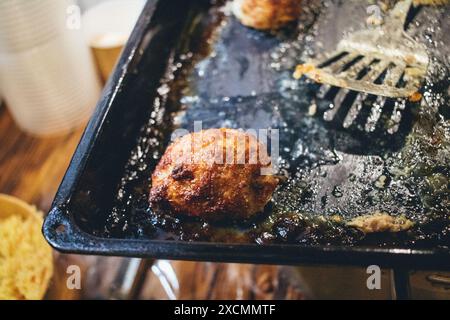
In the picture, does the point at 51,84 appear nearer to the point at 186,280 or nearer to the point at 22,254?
the point at 22,254

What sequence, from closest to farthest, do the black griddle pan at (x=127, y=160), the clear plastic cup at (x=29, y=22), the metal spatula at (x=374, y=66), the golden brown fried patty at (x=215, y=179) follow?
the black griddle pan at (x=127, y=160), the golden brown fried patty at (x=215, y=179), the metal spatula at (x=374, y=66), the clear plastic cup at (x=29, y=22)

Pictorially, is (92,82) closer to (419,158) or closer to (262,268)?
(262,268)

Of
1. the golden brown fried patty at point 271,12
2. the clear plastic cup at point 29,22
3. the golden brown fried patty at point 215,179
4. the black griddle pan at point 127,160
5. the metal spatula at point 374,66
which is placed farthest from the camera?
the clear plastic cup at point 29,22

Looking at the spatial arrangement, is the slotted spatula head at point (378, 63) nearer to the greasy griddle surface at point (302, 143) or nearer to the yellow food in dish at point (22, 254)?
the greasy griddle surface at point (302, 143)

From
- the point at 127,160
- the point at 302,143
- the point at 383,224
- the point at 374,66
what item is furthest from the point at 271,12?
the point at 383,224

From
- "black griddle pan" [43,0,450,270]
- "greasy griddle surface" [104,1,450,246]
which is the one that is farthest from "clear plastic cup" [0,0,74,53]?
"greasy griddle surface" [104,1,450,246]

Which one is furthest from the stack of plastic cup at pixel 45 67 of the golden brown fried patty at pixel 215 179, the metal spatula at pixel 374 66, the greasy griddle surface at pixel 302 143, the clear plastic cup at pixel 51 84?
the metal spatula at pixel 374 66

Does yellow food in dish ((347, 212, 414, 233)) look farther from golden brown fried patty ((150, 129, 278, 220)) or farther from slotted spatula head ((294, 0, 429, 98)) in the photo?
slotted spatula head ((294, 0, 429, 98))
